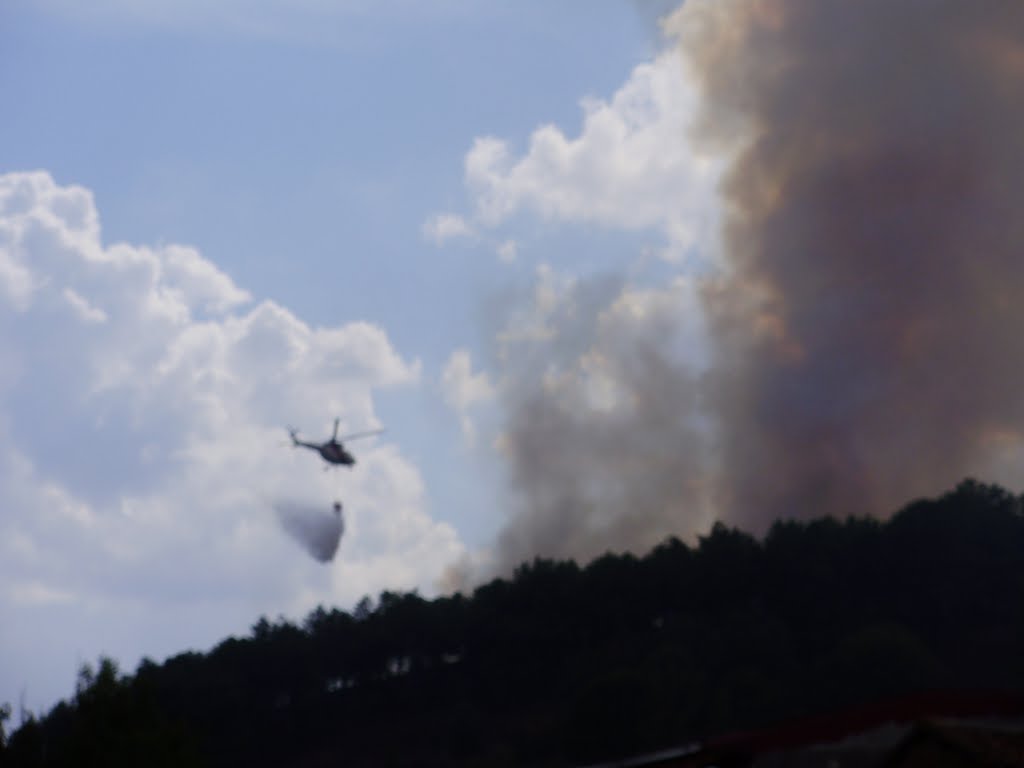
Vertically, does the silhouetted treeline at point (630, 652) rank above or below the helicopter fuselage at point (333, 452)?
below

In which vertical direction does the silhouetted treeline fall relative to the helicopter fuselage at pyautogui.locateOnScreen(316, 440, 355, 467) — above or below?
below

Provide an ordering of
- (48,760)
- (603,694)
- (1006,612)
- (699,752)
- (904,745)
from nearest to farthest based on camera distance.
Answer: (904,745)
(699,752)
(48,760)
(603,694)
(1006,612)

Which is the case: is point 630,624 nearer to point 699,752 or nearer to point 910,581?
point 910,581

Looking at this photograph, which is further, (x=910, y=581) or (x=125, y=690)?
(x=910, y=581)

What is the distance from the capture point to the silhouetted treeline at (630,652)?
10294 cm

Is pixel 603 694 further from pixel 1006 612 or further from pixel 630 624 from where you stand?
pixel 1006 612

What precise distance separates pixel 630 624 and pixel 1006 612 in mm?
32639

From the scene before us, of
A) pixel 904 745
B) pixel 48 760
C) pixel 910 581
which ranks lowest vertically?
pixel 904 745

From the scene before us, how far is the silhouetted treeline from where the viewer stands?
A: 102938 millimetres

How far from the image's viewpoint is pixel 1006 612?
11150 cm

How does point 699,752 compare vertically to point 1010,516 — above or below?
below

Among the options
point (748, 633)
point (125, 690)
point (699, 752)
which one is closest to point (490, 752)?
point (748, 633)

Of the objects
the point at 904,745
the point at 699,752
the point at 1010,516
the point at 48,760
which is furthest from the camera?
the point at 1010,516

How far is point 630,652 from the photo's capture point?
119000 mm
